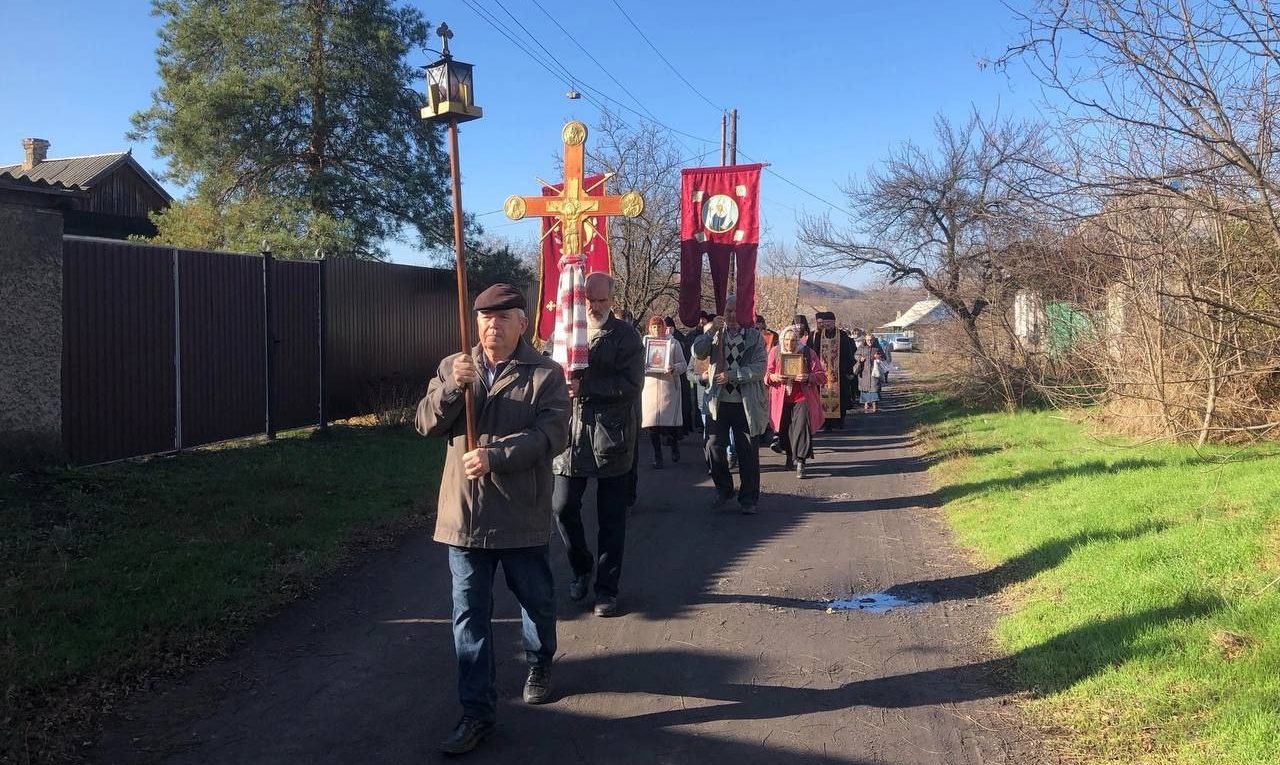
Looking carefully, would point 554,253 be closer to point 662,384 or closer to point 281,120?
point 662,384

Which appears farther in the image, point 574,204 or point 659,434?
point 659,434

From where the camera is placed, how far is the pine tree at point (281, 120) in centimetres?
1769

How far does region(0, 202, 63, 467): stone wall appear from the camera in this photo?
7.32 meters

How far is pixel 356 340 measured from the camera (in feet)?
43.9

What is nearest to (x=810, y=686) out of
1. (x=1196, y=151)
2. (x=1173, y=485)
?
(x=1196, y=151)

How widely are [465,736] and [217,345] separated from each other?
810cm

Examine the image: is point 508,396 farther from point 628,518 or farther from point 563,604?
point 628,518

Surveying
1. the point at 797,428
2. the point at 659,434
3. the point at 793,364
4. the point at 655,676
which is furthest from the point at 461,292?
the point at 659,434

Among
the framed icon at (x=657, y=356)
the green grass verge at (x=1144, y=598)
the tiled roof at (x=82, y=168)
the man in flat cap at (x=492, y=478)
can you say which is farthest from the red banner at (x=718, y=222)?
the tiled roof at (x=82, y=168)

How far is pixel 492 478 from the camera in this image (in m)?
3.86

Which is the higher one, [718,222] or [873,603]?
[718,222]

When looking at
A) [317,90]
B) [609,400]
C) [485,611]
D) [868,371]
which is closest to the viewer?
[485,611]

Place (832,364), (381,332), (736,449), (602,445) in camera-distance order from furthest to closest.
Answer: (832,364) → (381,332) → (736,449) → (602,445)

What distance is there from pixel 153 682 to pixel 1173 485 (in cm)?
742
